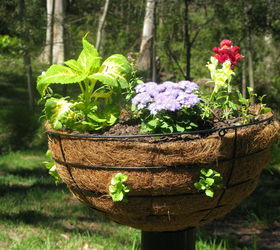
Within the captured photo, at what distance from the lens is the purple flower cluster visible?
→ 1.40m

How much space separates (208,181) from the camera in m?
1.38

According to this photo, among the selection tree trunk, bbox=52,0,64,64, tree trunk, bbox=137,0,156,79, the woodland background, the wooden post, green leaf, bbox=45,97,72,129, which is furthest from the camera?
tree trunk, bbox=137,0,156,79

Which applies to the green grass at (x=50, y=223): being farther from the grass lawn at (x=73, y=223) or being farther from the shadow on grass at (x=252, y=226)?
the shadow on grass at (x=252, y=226)

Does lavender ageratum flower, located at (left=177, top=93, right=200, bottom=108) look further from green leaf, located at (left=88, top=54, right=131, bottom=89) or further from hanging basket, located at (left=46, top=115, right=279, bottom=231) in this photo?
green leaf, located at (left=88, top=54, right=131, bottom=89)

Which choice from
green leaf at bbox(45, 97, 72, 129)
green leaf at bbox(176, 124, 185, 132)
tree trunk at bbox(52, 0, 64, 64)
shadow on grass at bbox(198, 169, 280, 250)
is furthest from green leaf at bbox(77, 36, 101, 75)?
tree trunk at bbox(52, 0, 64, 64)

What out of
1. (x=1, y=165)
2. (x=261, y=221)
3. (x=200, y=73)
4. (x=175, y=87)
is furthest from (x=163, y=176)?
(x=200, y=73)

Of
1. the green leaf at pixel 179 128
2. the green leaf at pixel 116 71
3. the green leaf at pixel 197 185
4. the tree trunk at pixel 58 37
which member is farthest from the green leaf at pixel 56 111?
the tree trunk at pixel 58 37

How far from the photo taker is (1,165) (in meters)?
5.62

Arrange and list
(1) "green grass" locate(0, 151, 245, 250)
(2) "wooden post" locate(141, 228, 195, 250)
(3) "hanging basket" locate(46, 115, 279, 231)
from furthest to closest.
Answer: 1. (1) "green grass" locate(0, 151, 245, 250)
2. (2) "wooden post" locate(141, 228, 195, 250)
3. (3) "hanging basket" locate(46, 115, 279, 231)

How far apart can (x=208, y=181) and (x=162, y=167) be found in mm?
160

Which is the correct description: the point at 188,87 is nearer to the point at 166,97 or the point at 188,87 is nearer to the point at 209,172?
the point at 166,97

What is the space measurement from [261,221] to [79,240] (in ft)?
5.68

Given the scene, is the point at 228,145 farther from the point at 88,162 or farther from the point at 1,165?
the point at 1,165

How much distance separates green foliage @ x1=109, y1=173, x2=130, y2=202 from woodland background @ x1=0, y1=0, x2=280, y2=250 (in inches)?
30.9
